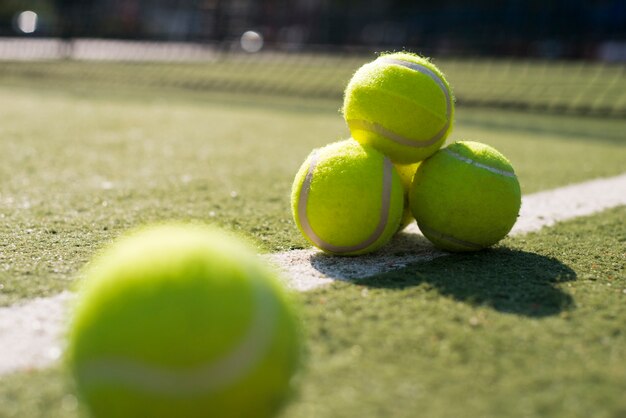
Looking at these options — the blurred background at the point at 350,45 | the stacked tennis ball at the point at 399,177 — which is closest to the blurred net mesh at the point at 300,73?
the blurred background at the point at 350,45

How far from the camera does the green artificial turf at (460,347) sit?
200 cm

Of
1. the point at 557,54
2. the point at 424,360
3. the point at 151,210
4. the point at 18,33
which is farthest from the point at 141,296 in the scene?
the point at 18,33

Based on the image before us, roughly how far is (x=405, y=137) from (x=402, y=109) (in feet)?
0.42

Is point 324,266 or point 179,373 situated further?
point 324,266

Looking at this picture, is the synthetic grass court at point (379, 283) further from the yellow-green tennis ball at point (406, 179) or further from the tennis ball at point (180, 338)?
the yellow-green tennis ball at point (406, 179)

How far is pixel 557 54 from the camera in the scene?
1381 centimetres

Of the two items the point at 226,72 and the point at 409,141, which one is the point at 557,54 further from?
the point at 409,141

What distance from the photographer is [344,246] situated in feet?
11.1

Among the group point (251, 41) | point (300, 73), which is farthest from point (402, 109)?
point (251, 41)

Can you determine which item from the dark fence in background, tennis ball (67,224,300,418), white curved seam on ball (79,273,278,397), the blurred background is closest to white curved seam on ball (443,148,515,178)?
tennis ball (67,224,300,418)

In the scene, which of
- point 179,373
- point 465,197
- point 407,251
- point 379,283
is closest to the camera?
point 179,373

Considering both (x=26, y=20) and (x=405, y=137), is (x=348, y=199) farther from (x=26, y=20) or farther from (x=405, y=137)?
(x=26, y=20)

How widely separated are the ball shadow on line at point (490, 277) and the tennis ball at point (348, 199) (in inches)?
4.7

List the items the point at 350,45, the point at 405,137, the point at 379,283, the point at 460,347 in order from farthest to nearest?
the point at 350,45, the point at 405,137, the point at 379,283, the point at 460,347
